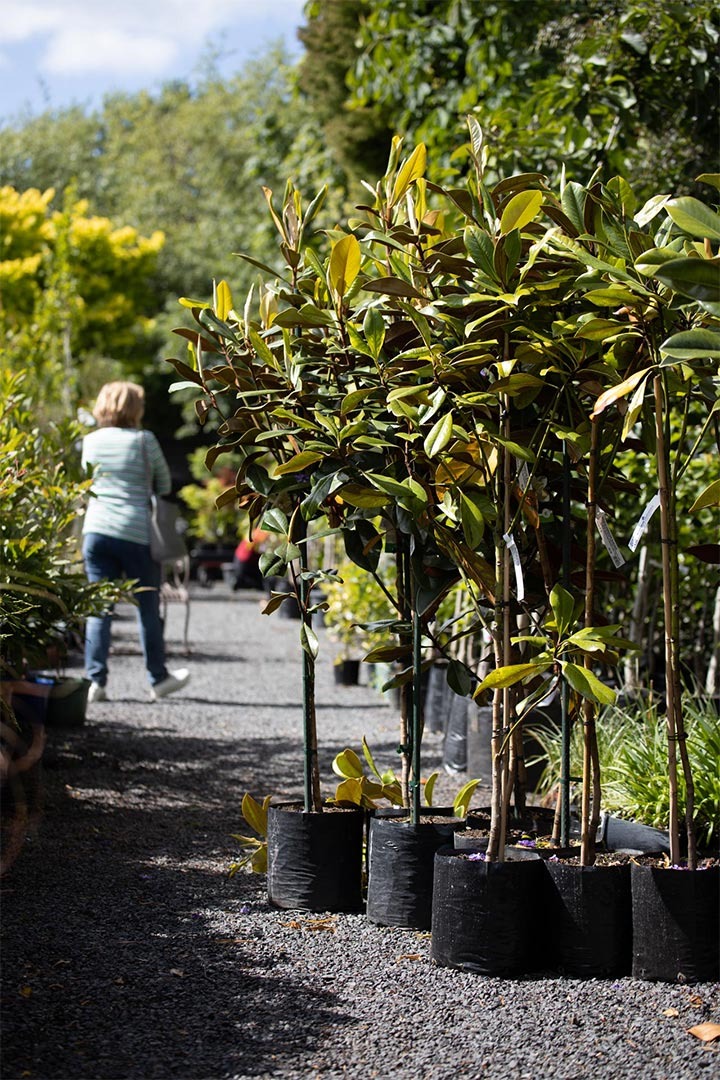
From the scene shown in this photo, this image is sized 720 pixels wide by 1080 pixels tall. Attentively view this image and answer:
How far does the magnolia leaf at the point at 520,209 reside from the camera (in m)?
2.56

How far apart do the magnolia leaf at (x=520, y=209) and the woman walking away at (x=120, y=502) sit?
4139 mm

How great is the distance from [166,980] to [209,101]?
3246cm

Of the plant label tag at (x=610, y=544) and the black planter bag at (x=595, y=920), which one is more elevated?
the plant label tag at (x=610, y=544)

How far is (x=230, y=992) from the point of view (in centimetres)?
258

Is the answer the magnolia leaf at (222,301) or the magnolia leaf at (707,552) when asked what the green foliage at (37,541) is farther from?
the magnolia leaf at (707,552)

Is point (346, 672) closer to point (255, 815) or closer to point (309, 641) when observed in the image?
point (255, 815)

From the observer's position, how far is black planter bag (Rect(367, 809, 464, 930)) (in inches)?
118

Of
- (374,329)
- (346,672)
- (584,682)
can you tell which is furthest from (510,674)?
(346,672)

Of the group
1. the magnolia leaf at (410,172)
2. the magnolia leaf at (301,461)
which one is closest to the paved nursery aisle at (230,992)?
the magnolia leaf at (301,461)

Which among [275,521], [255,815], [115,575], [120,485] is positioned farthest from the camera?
[115,575]

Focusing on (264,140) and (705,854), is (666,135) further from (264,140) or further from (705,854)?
(264,140)

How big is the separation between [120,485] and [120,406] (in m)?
0.45

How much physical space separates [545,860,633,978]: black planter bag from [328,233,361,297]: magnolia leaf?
4.93 feet

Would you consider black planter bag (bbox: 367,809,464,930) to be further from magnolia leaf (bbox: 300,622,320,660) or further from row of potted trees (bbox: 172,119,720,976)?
magnolia leaf (bbox: 300,622,320,660)
